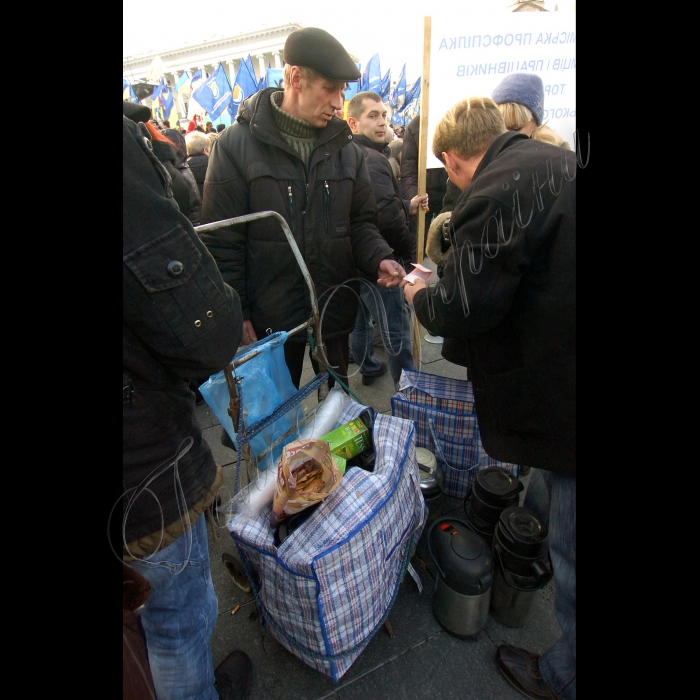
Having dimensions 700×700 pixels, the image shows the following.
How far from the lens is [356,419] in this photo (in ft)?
5.87

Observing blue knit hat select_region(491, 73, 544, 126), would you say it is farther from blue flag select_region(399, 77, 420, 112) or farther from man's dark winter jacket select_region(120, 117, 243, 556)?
blue flag select_region(399, 77, 420, 112)

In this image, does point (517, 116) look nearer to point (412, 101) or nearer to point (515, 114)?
point (515, 114)

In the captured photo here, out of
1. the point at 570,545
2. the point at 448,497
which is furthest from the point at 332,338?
the point at 570,545

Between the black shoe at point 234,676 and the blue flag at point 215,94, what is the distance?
15.0 meters

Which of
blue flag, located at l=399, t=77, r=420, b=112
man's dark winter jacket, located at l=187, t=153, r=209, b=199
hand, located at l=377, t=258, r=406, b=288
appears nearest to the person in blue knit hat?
hand, located at l=377, t=258, r=406, b=288

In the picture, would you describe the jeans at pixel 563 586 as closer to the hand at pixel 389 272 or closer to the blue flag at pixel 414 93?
the hand at pixel 389 272

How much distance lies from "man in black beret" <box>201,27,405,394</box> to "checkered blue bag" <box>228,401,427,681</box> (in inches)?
39.2

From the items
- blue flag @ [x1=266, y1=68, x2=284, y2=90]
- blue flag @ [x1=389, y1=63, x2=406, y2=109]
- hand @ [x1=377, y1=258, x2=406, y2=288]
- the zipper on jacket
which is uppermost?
blue flag @ [x1=389, y1=63, x2=406, y2=109]

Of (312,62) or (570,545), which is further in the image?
(312,62)

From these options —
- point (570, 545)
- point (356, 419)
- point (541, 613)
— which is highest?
point (356, 419)

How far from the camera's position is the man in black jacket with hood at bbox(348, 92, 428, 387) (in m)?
3.09

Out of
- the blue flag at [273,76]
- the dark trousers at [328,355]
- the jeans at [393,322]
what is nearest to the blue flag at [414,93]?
the blue flag at [273,76]
